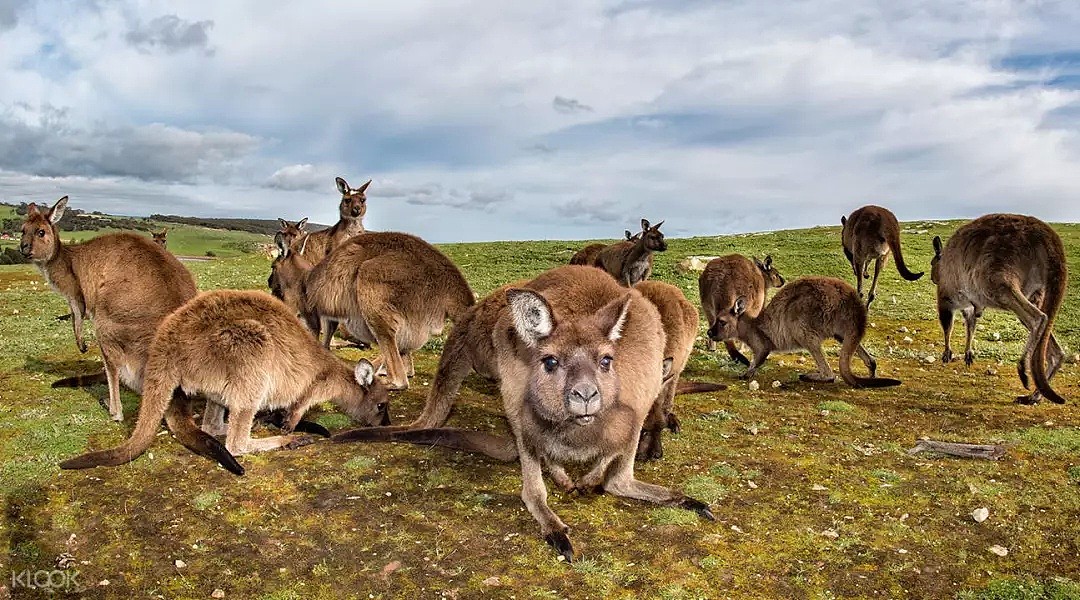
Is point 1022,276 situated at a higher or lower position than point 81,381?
higher

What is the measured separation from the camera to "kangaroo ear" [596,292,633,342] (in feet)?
16.6

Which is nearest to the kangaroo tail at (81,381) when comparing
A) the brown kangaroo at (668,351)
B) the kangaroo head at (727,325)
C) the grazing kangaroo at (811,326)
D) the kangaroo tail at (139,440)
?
the kangaroo tail at (139,440)

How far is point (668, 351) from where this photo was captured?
7398 mm

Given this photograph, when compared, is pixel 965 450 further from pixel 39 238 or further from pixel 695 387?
pixel 39 238

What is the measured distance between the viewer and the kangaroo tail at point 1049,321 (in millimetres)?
9094

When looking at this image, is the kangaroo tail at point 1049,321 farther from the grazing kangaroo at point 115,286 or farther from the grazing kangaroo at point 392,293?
the grazing kangaroo at point 115,286

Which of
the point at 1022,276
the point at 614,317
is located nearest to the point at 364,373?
the point at 614,317

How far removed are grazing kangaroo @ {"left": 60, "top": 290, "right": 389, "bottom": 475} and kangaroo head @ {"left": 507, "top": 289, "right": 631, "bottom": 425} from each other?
10.0ft

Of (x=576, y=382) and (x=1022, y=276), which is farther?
(x=1022, y=276)

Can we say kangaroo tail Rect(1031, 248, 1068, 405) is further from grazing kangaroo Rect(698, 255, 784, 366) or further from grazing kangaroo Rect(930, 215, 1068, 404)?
grazing kangaroo Rect(698, 255, 784, 366)

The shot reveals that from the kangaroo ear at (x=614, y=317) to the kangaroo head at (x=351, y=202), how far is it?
9.84 m

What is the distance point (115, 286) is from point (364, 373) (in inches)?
133

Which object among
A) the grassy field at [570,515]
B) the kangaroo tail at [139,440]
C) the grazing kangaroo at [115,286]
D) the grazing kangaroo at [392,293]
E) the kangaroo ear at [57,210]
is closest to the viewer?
the grassy field at [570,515]

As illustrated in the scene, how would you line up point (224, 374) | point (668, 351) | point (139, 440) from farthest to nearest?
point (668, 351)
point (224, 374)
point (139, 440)
